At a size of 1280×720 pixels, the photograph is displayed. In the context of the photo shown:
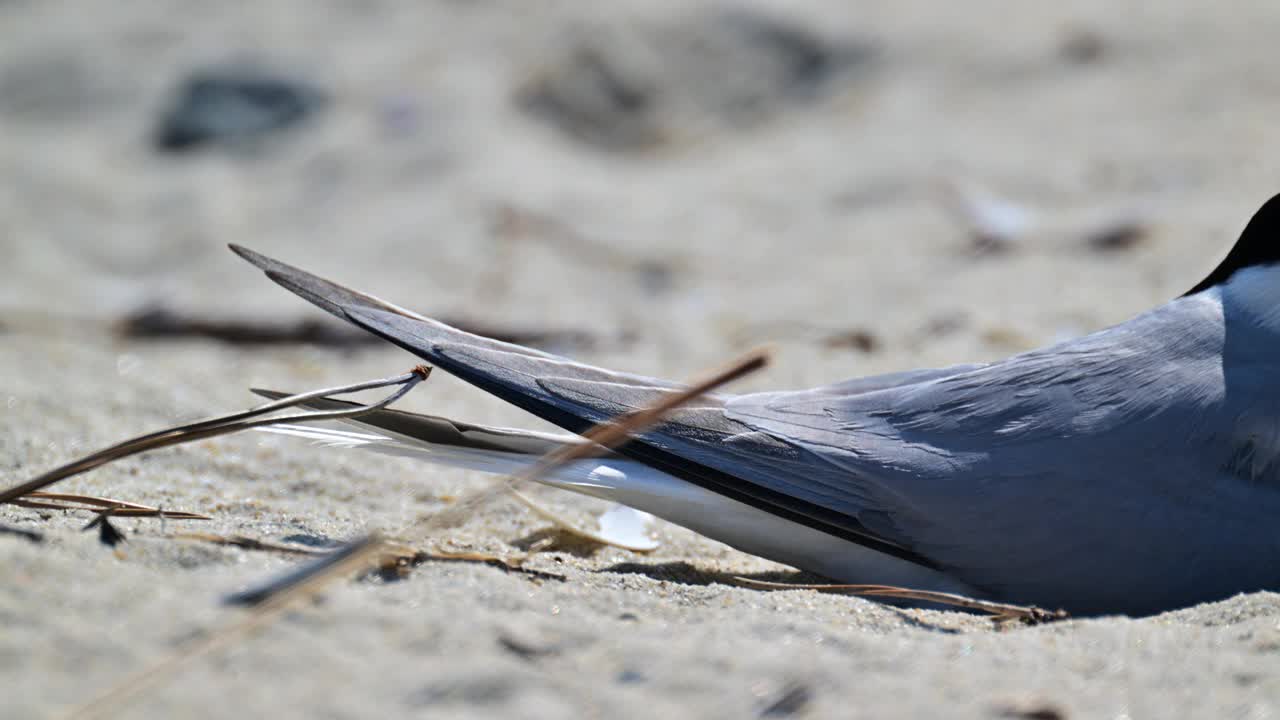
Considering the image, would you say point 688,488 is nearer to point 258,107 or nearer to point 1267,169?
point 1267,169

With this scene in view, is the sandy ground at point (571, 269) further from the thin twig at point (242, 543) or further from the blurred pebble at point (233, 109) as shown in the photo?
the blurred pebble at point (233, 109)

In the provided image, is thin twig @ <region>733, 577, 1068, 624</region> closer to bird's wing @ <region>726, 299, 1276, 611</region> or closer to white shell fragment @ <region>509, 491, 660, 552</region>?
bird's wing @ <region>726, 299, 1276, 611</region>

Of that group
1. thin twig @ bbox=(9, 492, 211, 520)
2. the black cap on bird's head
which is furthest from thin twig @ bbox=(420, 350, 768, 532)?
the black cap on bird's head

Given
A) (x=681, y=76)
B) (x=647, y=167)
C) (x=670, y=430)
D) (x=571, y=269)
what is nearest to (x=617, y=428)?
(x=670, y=430)

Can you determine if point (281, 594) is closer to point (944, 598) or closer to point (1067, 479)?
point (944, 598)

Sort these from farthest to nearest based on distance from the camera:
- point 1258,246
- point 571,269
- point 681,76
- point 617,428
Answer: point 681,76, point 571,269, point 1258,246, point 617,428

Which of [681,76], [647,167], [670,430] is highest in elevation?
[681,76]

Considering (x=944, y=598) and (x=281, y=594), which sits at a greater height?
(x=281, y=594)

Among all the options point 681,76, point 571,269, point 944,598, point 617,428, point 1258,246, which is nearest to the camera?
point 617,428
